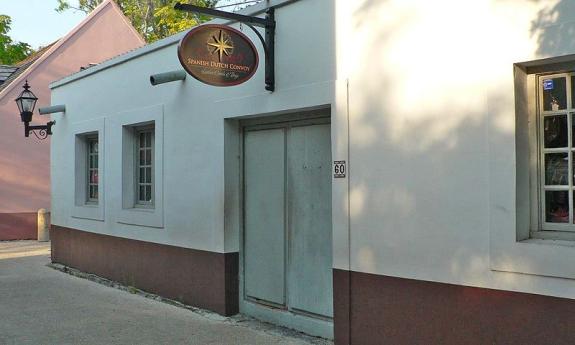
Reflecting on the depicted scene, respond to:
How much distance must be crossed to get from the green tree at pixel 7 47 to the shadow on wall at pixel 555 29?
29.5 m

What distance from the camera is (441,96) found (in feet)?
15.8

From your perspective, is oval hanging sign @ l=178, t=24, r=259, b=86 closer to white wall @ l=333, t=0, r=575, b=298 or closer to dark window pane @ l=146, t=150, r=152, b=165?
white wall @ l=333, t=0, r=575, b=298

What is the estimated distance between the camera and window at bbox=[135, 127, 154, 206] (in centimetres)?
915

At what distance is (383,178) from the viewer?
17.3 feet

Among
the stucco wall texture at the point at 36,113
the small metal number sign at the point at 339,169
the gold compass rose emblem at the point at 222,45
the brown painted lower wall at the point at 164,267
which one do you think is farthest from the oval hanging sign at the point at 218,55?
the stucco wall texture at the point at 36,113

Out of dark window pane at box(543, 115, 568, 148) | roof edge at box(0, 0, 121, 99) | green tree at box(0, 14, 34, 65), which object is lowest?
dark window pane at box(543, 115, 568, 148)

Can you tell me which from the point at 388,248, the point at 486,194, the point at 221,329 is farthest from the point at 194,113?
the point at 486,194

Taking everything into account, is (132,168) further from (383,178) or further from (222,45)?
(383,178)

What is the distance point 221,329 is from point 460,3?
4.10 metres

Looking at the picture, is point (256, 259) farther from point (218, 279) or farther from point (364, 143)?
point (364, 143)

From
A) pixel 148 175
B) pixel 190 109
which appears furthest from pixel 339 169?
pixel 148 175

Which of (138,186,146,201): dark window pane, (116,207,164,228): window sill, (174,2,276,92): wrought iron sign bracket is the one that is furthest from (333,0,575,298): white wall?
(138,186,146,201): dark window pane

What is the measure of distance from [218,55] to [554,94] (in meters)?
3.18

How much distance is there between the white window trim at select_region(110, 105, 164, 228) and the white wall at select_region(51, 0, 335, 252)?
50mm
